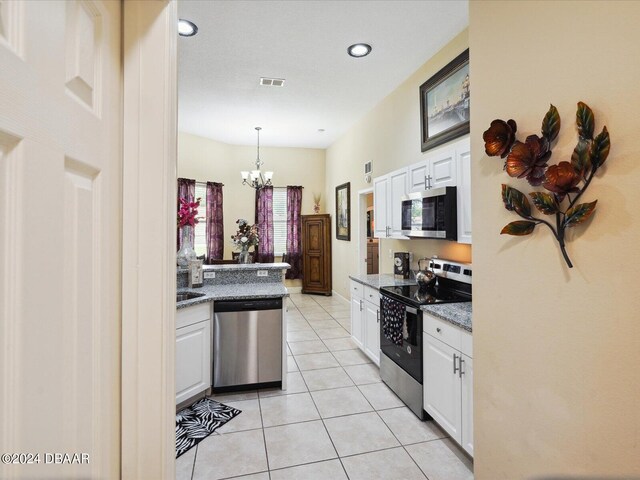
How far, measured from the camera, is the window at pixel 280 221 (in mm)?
7336

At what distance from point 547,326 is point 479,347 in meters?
0.40

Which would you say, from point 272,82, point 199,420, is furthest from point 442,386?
point 272,82

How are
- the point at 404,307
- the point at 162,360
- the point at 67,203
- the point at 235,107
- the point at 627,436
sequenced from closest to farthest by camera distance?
the point at 67,203 < the point at 162,360 < the point at 627,436 < the point at 404,307 < the point at 235,107

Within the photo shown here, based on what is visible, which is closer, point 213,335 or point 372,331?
point 213,335

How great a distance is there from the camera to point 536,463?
4.24ft

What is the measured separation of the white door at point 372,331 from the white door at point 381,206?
35.2 inches

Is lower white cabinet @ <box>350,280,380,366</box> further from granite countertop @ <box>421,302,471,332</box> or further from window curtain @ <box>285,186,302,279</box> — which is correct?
window curtain @ <box>285,186,302,279</box>

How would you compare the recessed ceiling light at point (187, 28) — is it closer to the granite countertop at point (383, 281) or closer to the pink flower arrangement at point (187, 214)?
the pink flower arrangement at point (187, 214)

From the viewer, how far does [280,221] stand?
7375 mm

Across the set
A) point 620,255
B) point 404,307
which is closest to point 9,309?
point 620,255

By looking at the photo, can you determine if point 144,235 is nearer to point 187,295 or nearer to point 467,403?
point 467,403

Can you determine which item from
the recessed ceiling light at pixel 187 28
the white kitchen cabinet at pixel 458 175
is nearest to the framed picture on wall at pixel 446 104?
the white kitchen cabinet at pixel 458 175

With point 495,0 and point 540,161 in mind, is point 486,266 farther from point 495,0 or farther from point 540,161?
point 495,0

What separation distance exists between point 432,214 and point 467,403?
1.44m
